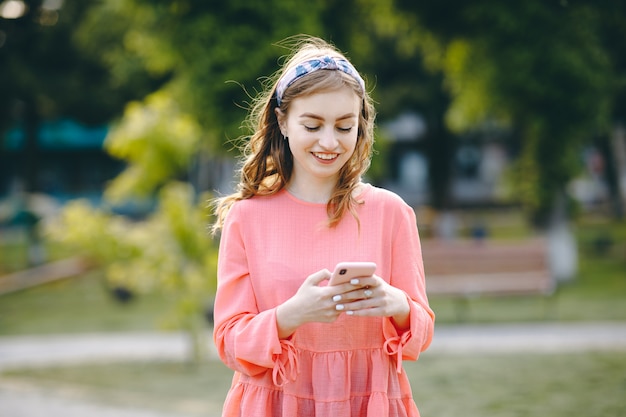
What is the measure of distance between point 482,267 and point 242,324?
33.4ft

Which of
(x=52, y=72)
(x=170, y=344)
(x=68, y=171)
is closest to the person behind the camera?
(x=170, y=344)

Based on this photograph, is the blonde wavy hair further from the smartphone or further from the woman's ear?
the smartphone

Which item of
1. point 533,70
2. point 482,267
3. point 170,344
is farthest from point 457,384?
point 533,70

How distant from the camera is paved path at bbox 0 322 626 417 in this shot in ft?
28.9

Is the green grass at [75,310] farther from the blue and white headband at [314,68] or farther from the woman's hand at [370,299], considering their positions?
the woman's hand at [370,299]

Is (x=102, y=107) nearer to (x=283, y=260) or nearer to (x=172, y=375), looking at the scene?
(x=172, y=375)

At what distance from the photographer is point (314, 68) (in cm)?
231

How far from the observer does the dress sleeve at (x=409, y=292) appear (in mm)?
2252

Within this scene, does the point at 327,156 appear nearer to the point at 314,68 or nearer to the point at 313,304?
the point at 314,68

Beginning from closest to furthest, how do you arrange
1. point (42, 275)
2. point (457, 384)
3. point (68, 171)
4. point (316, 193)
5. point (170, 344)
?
1. point (316, 193)
2. point (457, 384)
3. point (170, 344)
4. point (42, 275)
5. point (68, 171)

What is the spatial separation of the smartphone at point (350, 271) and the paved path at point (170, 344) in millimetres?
5916

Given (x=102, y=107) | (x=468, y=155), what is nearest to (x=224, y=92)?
(x=102, y=107)

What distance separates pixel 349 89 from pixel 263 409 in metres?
0.99

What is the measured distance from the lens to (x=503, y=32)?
11438 millimetres
